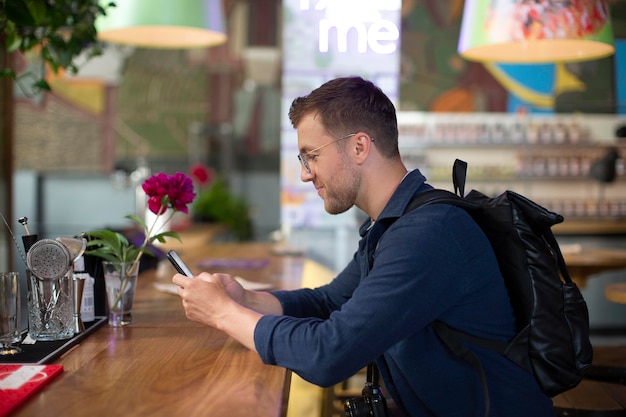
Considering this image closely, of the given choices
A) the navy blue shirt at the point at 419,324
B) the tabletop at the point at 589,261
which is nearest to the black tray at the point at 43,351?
the navy blue shirt at the point at 419,324

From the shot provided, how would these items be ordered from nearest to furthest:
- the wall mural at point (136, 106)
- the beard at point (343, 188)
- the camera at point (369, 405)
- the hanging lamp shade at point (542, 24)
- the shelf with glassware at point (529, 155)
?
1. the camera at point (369, 405)
2. the beard at point (343, 188)
3. the hanging lamp shade at point (542, 24)
4. the shelf with glassware at point (529, 155)
5. the wall mural at point (136, 106)

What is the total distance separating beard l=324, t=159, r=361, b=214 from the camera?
5.73 feet

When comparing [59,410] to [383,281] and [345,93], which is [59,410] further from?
[345,93]

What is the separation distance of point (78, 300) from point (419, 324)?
833 millimetres

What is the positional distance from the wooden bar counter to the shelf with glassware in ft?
21.0

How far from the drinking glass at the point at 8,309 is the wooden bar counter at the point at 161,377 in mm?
119

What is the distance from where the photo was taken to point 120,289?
77.8 inches

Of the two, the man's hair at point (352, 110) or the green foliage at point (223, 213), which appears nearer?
the man's hair at point (352, 110)

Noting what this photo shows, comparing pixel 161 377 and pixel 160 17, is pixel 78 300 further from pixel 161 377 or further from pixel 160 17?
pixel 160 17

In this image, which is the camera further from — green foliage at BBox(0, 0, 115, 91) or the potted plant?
green foliage at BBox(0, 0, 115, 91)

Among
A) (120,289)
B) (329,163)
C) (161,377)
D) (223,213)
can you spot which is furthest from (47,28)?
(223,213)

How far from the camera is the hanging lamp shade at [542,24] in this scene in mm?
3592

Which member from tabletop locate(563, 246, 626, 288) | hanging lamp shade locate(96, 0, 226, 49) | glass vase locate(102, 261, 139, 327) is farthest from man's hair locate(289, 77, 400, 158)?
tabletop locate(563, 246, 626, 288)

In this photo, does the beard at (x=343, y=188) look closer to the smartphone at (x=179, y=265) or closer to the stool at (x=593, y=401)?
the smartphone at (x=179, y=265)
